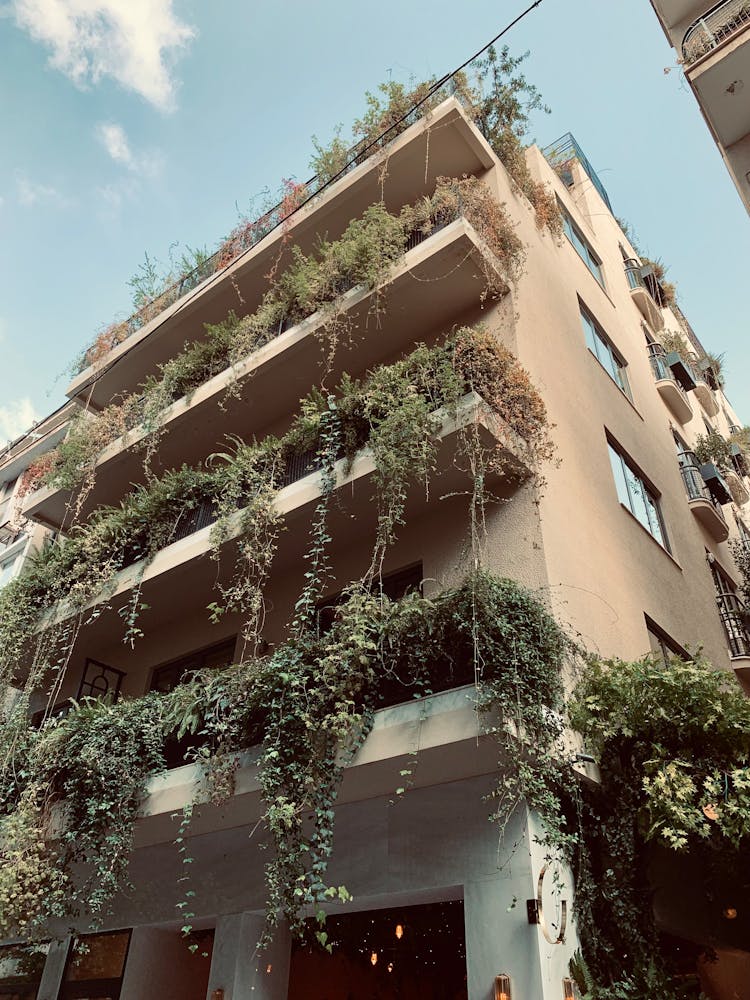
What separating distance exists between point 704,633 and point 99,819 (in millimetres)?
9768

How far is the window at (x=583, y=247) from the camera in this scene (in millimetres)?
15867

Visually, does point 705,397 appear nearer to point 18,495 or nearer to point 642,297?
point 642,297

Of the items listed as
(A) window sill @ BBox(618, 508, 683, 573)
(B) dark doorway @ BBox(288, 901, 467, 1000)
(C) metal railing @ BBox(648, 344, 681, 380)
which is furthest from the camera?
(C) metal railing @ BBox(648, 344, 681, 380)

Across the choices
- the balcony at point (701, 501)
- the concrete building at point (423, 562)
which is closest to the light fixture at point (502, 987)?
the concrete building at point (423, 562)

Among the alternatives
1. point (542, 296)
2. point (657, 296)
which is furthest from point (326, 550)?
point (657, 296)

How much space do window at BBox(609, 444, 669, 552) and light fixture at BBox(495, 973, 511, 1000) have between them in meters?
7.15

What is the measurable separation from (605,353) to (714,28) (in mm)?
5967

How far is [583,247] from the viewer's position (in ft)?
54.2

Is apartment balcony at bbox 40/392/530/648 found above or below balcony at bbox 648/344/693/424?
below

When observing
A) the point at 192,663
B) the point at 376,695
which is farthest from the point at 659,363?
the point at 376,695

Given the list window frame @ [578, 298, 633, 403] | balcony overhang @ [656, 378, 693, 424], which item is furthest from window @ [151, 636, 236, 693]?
balcony overhang @ [656, 378, 693, 424]

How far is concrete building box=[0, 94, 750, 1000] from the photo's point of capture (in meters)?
6.77

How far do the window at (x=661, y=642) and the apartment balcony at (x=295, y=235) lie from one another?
8038 mm

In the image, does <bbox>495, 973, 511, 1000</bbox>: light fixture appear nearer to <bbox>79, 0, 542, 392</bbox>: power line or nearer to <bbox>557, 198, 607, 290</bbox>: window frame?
<bbox>79, 0, 542, 392</bbox>: power line
